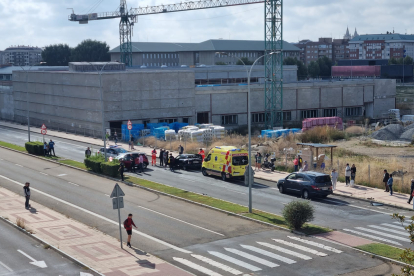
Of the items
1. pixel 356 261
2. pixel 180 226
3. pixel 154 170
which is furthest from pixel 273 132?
pixel 356 261

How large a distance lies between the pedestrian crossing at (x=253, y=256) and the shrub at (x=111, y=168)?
59.5ft

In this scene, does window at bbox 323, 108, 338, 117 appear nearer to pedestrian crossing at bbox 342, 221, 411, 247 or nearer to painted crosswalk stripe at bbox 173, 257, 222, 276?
pedestrian crossing at bbox 342, 221, 411, 247

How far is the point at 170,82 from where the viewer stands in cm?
6856

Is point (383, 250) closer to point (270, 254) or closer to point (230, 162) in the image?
point (270, 254)

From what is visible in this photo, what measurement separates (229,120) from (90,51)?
109 meters

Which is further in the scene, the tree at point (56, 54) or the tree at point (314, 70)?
the tree at point (56, 54)

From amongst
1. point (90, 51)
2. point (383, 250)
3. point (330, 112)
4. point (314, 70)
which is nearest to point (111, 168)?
point (383, 250)

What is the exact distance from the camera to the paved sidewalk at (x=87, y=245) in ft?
62.0

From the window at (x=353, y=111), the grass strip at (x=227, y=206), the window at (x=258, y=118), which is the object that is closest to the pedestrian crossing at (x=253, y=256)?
the grass strip at (x=227, y=206)

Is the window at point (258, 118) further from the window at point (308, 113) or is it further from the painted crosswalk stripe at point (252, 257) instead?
the painted crosswalk stripe at point (252, 257)

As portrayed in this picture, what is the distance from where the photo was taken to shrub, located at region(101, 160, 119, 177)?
38312 millimetres

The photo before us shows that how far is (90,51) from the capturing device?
570 ft

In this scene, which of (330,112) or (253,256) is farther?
(330,112)

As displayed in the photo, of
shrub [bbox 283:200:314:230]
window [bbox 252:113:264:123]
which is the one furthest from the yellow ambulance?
window [bbox 252:113:264:123]
